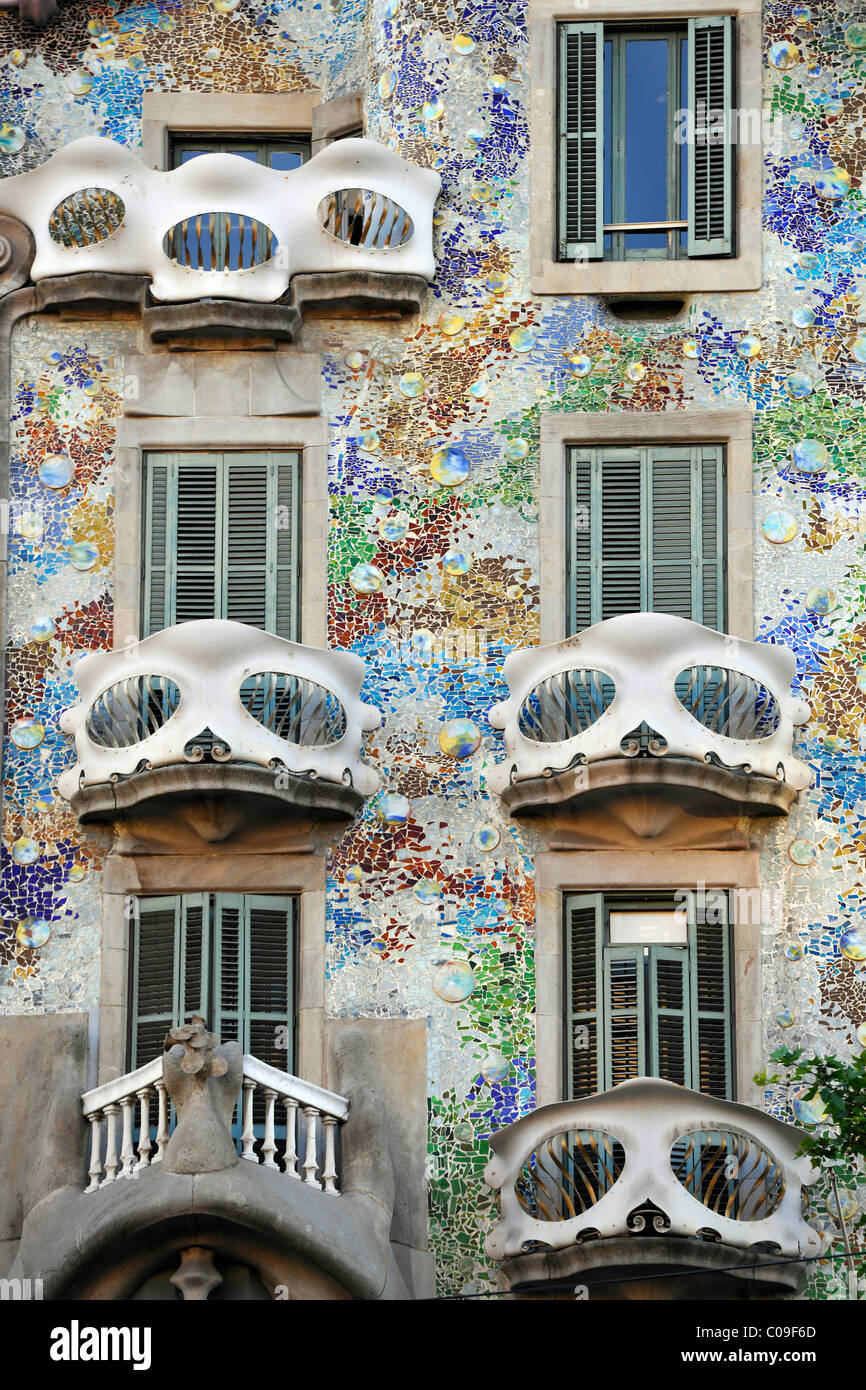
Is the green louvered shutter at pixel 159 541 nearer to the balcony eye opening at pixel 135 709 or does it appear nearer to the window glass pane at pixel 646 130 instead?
the balcony eye opening at pixel 135 709

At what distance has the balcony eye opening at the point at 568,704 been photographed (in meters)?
27.3

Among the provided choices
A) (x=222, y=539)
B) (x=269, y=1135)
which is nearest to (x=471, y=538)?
(x=222, y=539)

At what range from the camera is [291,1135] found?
2609cm

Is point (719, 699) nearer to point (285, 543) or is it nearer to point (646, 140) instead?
point (285, 543)

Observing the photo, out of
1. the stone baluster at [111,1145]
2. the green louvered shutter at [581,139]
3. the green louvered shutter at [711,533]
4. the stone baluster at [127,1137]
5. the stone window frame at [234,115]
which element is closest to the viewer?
the stone baluster at [127,1137]

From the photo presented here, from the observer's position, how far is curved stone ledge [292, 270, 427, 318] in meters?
28.8

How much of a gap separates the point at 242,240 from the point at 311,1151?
7.17m

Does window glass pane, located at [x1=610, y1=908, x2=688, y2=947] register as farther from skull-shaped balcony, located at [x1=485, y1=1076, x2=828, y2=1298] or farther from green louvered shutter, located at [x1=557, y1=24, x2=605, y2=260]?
green louvered shutter, located at [x1=557, y1=24, x2=605, y2=260]

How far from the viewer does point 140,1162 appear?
2578cm

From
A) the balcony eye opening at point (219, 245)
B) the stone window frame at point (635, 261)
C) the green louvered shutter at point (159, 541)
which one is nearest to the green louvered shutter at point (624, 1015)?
the green louvered shutter at point (159, 541)

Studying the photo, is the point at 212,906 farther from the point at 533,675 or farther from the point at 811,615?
the point at 811,615

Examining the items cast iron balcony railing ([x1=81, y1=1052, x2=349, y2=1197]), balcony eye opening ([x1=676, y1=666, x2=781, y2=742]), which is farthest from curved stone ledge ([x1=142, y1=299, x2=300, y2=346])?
cast iron balcony railing ([x1=81, y1=1052, x2=349, y2=1197])

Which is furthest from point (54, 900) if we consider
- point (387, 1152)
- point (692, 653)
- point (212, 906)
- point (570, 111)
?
point (570, 111)

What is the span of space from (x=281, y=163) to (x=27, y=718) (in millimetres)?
5470
